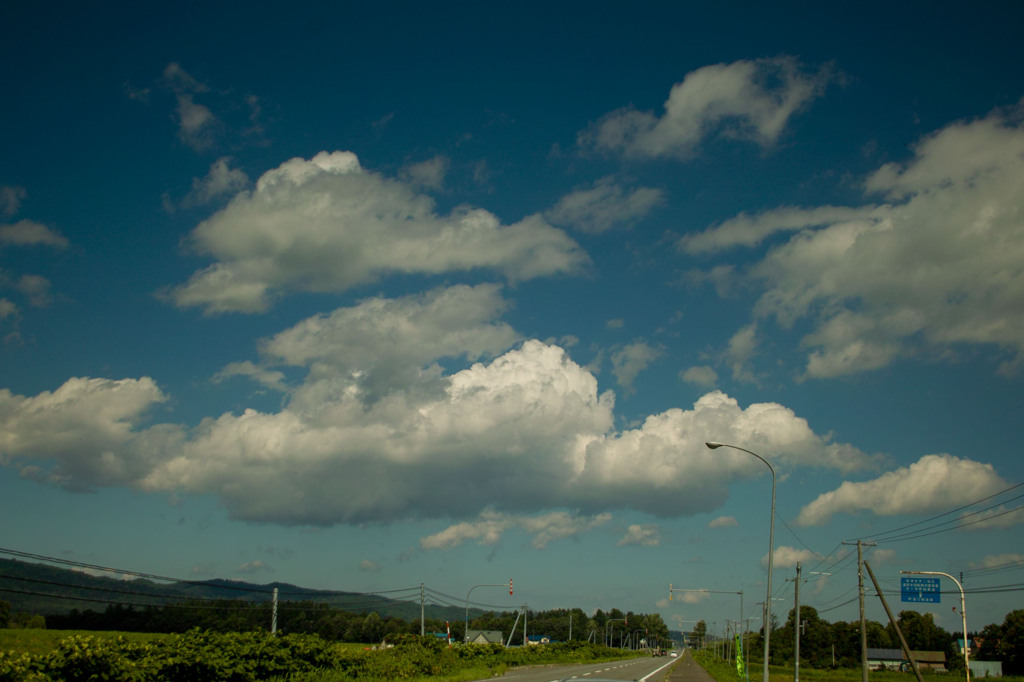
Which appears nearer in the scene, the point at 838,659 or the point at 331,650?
the point at 331,650

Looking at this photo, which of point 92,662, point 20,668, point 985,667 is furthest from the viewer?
point 985,667

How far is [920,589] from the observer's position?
37969 millimetres

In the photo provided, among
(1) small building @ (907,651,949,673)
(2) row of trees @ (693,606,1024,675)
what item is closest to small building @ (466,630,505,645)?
(2) row of trees @ (693,606,1024,675)

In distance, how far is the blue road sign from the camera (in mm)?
37469

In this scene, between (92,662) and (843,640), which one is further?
(843,640)

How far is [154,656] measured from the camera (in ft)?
57.5

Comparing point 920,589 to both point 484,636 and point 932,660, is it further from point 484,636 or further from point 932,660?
point 484,636

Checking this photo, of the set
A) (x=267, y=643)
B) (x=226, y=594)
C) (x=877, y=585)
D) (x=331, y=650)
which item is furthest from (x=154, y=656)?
(x=226, y=594)

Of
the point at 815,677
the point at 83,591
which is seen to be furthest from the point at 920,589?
the point at 83,591

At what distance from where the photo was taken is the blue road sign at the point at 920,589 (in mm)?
37469

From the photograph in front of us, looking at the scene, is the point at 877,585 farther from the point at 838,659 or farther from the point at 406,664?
the point at 838,659

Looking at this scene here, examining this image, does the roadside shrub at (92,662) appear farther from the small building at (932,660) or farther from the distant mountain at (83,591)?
the small building at (932,660)

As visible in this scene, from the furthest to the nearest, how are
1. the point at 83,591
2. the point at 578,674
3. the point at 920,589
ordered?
the point at 83,591
the point at 578,674
the point at 920,589

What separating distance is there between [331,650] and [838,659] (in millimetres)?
160886
